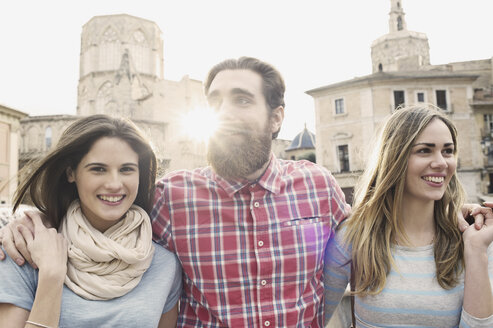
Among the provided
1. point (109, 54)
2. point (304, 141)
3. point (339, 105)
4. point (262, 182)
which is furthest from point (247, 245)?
point (109, 54)

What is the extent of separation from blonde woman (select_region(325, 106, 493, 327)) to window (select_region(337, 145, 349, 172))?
24.7 meters

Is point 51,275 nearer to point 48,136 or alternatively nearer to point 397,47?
point 48,136

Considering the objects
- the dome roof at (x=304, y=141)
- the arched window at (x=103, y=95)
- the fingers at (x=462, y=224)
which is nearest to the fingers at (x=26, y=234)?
the fingers at (x=462, y=224)

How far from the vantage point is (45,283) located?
2045 millimetres

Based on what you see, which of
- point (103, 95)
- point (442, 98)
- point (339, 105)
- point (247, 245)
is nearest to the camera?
point (247, 245)

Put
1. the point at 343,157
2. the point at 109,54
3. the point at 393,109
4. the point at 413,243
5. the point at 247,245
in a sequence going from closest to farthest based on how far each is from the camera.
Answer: the point at 247,245 < the point at 413,243 < the point at 393,109 < the point at 343,157 < the point at 109,54

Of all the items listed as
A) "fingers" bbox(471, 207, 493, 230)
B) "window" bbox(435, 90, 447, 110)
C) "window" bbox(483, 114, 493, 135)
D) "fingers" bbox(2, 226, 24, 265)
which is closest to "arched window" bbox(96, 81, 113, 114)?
"window" bbox(435, 90, 447, 110)

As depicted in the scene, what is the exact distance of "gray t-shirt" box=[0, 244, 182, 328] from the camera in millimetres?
2043

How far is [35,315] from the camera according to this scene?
6.49 feet

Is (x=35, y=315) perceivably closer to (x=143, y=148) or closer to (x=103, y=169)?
(x=103, y=169)

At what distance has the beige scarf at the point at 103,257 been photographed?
84.8 inches

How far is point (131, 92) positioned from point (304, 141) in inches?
893

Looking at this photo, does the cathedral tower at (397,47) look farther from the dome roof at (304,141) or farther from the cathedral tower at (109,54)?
the cathedral tower at (109,54)

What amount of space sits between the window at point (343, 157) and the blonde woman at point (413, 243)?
2471 cm
